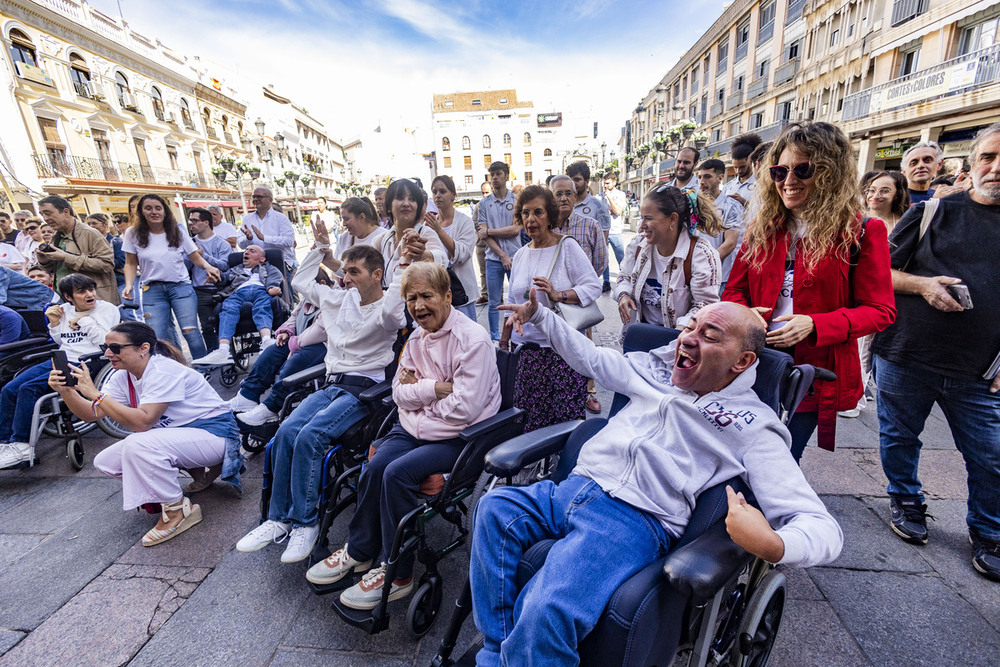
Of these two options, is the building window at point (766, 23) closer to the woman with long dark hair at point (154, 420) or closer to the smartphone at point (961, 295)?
the smartphone at point (961, 295)

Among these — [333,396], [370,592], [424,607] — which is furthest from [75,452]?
[424,607]

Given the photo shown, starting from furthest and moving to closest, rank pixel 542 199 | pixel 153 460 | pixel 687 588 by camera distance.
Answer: pixel 542 199 → pixel 153 460 → pixel 687 588

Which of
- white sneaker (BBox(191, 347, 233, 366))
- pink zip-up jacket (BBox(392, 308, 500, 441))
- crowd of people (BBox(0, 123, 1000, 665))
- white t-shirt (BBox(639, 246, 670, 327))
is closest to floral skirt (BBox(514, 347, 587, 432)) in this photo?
crowd of people (BBox(0, 123, 1000, 665))

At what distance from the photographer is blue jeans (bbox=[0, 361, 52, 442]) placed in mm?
3338

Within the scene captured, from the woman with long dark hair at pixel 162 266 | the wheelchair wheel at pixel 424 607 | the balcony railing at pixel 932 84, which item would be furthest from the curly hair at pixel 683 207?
the balcony railing at pixel 932 84

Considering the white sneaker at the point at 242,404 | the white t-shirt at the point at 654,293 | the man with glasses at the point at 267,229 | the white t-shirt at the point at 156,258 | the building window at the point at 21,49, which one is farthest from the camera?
the building window at the point at 21,49

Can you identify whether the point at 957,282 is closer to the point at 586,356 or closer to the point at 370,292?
the point at 586,356

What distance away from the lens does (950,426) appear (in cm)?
218

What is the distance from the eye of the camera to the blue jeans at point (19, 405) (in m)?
3.34

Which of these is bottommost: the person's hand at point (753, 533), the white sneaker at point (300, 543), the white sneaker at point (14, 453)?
the white sneaker at point (300, 543)

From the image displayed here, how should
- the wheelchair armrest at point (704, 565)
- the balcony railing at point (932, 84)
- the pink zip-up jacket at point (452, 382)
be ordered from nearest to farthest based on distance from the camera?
the wheelchair armrest at point (704, 565) → the pink zip-up jacket at point (452, 382) → the balcony railing at point (932, 84)

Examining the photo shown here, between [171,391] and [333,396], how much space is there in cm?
99

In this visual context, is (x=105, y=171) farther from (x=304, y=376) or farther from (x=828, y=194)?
(x=828, y=194)

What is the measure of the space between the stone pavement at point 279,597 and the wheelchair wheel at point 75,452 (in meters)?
0.47
